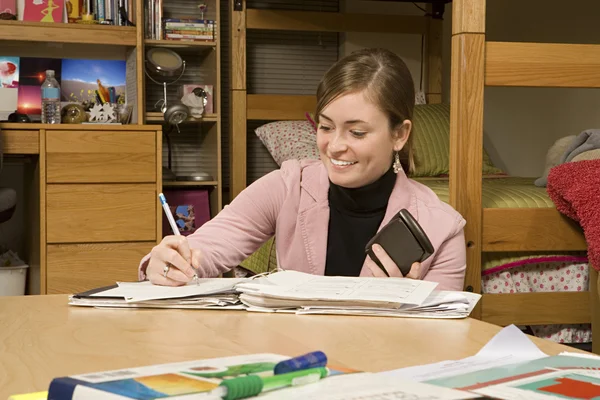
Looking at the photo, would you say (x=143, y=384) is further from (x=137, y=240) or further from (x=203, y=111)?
(x=203, y=111)

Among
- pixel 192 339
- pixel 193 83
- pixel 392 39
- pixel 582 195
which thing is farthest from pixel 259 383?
pixel 392 39

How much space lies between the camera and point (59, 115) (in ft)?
11.2

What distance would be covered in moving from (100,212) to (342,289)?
2.37 metres

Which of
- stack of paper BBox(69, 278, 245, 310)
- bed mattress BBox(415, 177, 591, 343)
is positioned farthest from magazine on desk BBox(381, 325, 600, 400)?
bed mattress BBox(415, 177, 591, 343)

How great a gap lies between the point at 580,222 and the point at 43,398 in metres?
1.51

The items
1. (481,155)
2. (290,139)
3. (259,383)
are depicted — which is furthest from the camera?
(290,139)

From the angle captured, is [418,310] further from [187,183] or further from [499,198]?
[187,183]

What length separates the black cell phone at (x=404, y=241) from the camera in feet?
3.89

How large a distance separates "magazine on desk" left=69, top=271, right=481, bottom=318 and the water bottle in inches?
96.2

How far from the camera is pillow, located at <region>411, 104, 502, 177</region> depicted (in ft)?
10.6

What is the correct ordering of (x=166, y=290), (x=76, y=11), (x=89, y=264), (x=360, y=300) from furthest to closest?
1. (x=76, y=11)
2. (x=89, y=264)
3. (x=166, y=290)
4. (x=360, y=300)

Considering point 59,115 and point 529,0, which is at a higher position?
point 529,0

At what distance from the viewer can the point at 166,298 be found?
3.42 feet

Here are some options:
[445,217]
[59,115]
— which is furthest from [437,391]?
[59,115]
